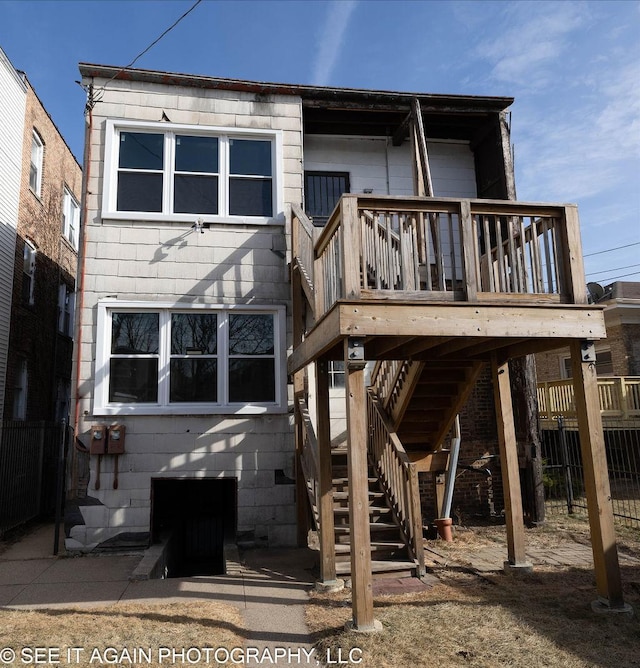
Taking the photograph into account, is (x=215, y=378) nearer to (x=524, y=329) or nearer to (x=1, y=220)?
(x=524, y=329)

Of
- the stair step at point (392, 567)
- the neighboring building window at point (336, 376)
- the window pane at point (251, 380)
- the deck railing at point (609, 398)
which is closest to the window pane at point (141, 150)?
the window pane at point (251, 380)

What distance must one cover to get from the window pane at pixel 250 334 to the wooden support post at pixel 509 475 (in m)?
3.96

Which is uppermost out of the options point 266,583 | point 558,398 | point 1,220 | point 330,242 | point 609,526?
point 1,220

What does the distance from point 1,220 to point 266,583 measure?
10058mm

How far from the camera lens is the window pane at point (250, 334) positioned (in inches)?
Result: 374

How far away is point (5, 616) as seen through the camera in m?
5.39

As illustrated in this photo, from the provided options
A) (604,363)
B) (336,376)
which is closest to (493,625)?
(336,376)

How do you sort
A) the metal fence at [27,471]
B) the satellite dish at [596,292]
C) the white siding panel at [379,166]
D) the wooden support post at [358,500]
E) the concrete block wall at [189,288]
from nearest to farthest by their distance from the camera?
1. the wooden support post at [358,500]
2. the concrete block wall at [189,288]
3. the metal fence at [27,471]
4. the white siding panel at [379,166]
5. the satellite dish at [596,292]

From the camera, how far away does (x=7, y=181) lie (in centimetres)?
1241

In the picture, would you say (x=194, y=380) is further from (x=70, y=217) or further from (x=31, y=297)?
(x=70, y=217)

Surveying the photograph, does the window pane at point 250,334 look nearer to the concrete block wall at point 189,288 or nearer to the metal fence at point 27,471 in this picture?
the concrete block wall at point 189,288

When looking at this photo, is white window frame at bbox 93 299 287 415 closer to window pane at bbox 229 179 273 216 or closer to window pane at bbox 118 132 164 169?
window pane at bbox 229 179 273 216

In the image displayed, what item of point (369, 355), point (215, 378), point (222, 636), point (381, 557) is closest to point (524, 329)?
point (369, 355)

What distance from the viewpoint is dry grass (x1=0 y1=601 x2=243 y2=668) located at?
4594 millimetres
